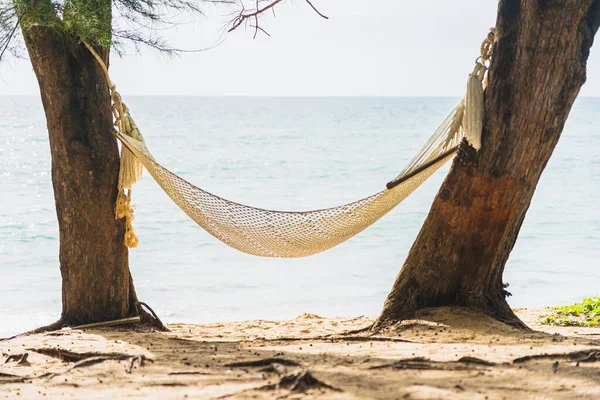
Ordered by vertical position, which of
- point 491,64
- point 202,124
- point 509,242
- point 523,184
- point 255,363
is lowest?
point 255,363

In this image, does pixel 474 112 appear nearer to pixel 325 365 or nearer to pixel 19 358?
pixel 325 365

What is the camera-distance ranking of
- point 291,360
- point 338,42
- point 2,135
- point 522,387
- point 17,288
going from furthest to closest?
point 338,42 → point 2,135 → point 17,288 → point 291,360 → point 522,387

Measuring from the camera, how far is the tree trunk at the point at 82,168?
286 cm

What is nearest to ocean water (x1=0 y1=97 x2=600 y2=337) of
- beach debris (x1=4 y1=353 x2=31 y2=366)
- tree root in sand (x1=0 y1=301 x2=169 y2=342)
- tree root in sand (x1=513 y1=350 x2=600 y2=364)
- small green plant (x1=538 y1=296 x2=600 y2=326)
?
small green plant (x1=538 y1=296 x2=600 y2=326)


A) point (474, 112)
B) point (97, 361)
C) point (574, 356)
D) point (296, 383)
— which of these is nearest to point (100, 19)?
point (97, 361)

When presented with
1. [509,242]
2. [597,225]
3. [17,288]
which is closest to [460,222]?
[509,242]

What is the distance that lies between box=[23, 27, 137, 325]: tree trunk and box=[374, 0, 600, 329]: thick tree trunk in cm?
107

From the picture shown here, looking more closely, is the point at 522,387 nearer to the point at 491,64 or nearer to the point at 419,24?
the point at 491,64

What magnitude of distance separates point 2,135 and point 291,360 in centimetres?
1760

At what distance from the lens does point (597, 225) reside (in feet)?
28.7

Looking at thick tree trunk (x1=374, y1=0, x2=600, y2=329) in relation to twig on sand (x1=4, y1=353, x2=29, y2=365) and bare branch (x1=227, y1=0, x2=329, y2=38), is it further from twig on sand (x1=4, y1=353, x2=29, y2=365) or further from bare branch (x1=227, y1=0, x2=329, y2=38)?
twig on sand (x1=4, y1=353, x2=29, y2=365)

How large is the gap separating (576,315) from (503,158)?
137 centimetres

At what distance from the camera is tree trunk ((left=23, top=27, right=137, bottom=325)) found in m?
2.86

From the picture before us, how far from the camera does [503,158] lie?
262 centimetres
